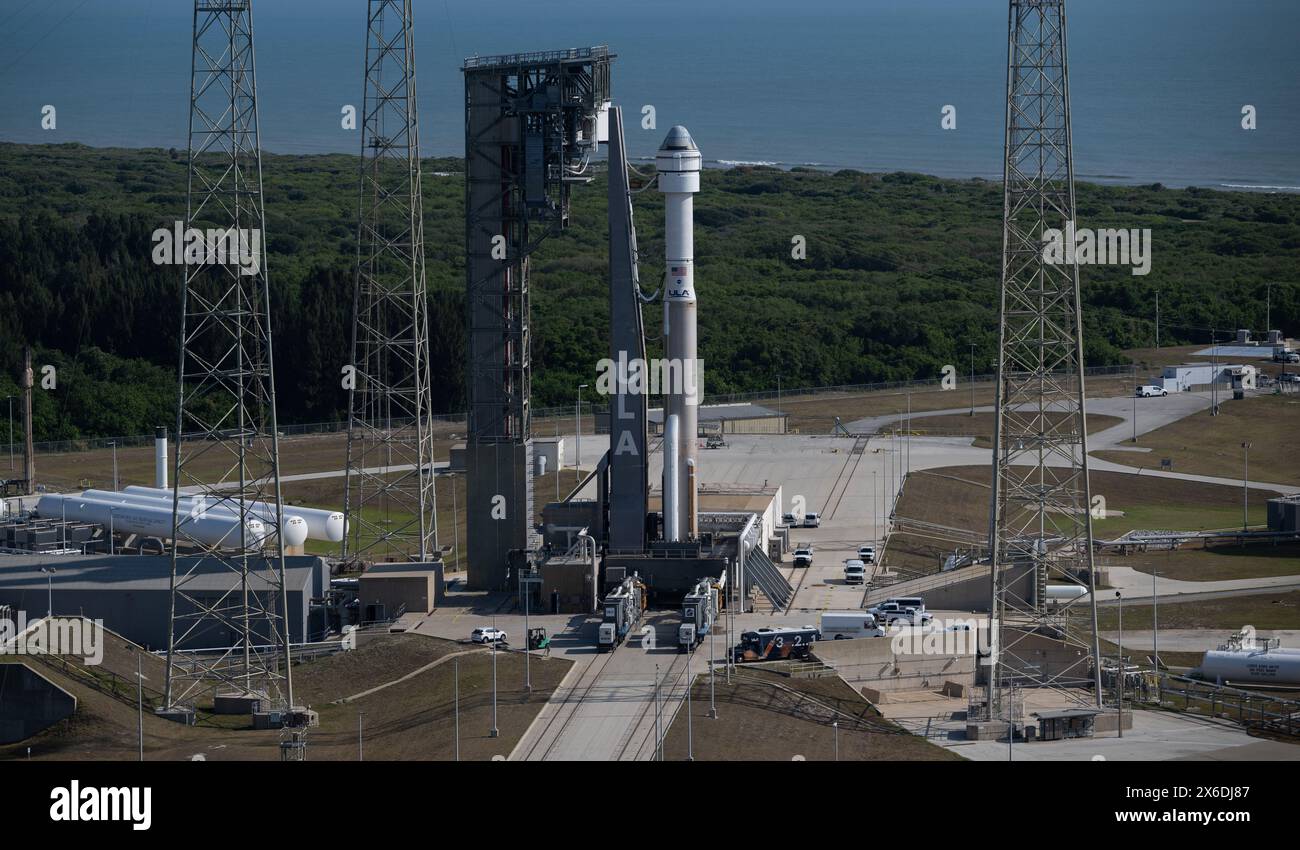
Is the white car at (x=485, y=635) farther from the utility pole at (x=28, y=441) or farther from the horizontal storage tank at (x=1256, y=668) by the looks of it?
the utility pole at (x=28, y=441)

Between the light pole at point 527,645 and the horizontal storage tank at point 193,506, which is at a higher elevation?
the horizontal storage tank at point 193,506

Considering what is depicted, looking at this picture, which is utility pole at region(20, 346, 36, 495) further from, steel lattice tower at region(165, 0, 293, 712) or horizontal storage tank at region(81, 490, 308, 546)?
steel lattice tower at region(165, 0, 293, 712)

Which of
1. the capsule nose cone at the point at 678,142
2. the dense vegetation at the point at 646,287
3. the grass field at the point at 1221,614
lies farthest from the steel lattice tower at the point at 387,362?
the grass field at the point at 1221,614

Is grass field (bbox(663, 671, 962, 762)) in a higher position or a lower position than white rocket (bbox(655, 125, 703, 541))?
lower

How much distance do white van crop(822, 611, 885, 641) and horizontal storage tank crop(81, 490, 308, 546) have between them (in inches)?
774

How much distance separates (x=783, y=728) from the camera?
45.9m

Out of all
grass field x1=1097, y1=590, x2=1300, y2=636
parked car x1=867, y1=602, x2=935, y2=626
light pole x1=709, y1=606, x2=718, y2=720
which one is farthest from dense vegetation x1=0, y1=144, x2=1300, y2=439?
light pole x1=709, y1=606, x2=718, y2=720

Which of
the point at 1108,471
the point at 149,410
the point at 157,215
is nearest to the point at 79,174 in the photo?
the point at 157,215

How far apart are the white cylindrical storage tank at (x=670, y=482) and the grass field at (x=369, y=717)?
29.9 feet

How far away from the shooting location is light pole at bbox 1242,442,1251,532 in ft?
245

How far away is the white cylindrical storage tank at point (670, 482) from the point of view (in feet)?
196

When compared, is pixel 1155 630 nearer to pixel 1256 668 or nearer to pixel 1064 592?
Result: pixel 1256 668

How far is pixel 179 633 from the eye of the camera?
5628 centimetres

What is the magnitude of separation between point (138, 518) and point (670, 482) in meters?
21.4
